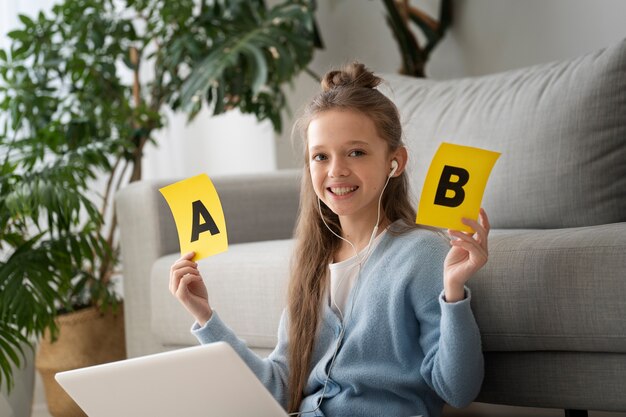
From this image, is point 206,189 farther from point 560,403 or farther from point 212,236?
point 560,403

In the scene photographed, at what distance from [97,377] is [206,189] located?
0.35 metres

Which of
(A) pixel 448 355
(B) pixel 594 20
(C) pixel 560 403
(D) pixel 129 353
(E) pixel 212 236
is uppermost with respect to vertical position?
(B) pixel 594 20

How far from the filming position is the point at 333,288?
149cm

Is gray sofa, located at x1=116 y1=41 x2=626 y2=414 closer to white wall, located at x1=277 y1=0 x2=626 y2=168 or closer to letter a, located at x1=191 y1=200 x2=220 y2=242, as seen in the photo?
letter a, located at x1=191 y1=200 x2=220 y2=242

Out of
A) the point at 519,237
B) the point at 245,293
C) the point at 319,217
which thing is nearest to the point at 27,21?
→ the point at 245,293

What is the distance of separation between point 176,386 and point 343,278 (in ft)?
1.30

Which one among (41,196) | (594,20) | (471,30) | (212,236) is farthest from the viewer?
(471,30)

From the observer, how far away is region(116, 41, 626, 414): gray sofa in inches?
54.7

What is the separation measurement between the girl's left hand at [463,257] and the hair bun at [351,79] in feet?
1.07

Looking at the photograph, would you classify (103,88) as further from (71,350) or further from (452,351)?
(452,351)

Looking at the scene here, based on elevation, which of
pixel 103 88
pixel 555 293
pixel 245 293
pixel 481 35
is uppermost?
pixel 481 35

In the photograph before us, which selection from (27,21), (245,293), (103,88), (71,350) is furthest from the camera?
(103,88)

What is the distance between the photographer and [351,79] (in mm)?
1494

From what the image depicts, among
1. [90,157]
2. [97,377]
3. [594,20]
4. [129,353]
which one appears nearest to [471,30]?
[594,20]
